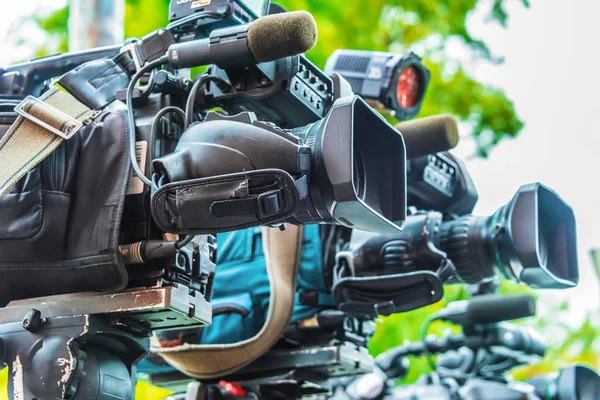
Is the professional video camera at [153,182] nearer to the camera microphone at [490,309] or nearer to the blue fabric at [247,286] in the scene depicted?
the blue fabric at [247,286]

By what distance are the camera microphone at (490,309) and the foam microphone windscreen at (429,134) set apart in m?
0.52

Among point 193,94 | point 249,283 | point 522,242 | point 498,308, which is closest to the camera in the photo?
point 193,94

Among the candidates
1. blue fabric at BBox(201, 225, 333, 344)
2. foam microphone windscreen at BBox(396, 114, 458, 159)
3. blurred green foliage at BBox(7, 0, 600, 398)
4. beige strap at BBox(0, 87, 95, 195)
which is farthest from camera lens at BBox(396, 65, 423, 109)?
blurred green foliage at BBox(7, 0, 600, 398)

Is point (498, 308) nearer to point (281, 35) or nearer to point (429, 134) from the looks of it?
point (429, 134)

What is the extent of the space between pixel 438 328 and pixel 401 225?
10.8ft

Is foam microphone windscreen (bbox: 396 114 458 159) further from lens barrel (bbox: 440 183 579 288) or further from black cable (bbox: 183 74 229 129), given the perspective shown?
black cable (bbox: 183 74 229 129)

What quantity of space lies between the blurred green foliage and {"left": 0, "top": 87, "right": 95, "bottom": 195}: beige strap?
2.65 m

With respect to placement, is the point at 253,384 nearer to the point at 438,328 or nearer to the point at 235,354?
the point at 235,354

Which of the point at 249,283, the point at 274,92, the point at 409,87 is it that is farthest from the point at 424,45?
the point at 274,92

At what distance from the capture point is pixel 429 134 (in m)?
1.76

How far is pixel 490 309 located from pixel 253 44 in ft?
3.58

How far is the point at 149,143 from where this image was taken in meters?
1.43

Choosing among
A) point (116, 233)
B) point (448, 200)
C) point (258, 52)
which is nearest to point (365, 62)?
point (448, 200)

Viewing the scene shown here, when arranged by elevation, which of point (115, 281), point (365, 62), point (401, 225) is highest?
point (365, 62)
